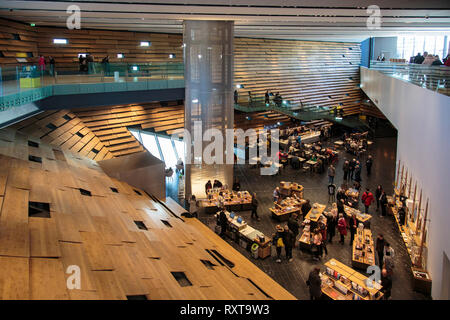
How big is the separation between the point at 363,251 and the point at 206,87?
8.19 metres

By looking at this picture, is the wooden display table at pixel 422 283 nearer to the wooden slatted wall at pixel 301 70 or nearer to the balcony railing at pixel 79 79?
the balcony railing at pixel 79 79

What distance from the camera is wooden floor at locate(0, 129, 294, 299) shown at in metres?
4.56

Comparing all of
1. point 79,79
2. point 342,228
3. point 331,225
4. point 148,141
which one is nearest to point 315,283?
point 331,225

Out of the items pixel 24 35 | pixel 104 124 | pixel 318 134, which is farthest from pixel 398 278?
pixel 318 134

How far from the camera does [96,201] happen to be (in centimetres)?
854

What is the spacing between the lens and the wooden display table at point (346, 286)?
7598mm

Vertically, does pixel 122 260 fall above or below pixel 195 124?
below

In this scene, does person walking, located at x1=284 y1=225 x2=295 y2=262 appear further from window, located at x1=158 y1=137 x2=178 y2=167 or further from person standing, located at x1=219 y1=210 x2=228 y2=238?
window, located at x1=158 y1=137 x2=178 y2=167

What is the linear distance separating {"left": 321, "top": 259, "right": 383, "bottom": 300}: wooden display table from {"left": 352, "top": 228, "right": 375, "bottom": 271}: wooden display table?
3.87 ft

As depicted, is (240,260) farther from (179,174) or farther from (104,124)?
(104,124)

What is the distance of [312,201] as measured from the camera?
14.2m

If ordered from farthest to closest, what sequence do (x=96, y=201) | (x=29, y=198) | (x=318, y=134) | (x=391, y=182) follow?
(x=318, y=134) < (x=391, y=182) < (x=96, y=201) < (x=29, y=198)

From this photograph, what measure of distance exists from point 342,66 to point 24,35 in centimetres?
2400

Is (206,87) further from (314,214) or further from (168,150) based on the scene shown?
(314,214)
